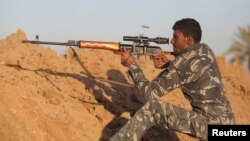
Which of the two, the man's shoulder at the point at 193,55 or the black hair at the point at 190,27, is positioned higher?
the black hair at the point at 190,27

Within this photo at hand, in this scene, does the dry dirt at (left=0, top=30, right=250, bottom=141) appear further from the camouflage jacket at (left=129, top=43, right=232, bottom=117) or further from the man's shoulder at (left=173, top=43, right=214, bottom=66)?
the man's shoulder at (left=173, top=43, right=214, bottom=66)

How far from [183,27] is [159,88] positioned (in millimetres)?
787

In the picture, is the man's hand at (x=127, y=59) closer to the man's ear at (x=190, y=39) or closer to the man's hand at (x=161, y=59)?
the man's hand at (x=161, y=59)

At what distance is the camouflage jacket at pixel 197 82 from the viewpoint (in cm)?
496

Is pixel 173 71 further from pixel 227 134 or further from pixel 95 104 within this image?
pixel 95 104

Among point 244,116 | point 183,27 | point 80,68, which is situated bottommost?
point 244,116

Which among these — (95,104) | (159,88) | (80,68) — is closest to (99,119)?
(95,104)

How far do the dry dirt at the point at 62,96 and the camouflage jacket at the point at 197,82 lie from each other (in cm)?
192

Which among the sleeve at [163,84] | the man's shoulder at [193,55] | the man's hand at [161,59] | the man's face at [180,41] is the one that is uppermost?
the man's face at [180,41]

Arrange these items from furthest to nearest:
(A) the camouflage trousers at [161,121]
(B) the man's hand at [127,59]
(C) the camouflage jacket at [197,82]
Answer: (B) the man's hand at [127,59] → (C) the camouflage jacket at [197,82] → (A) the camouflage trousers at [161,121]

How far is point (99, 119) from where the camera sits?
23.9ft

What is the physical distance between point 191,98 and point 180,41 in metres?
0.70

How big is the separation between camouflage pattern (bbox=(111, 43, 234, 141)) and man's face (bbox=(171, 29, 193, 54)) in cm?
11

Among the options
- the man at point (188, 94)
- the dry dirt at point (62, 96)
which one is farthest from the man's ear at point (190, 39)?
the dry dirt at point (62, 96)
